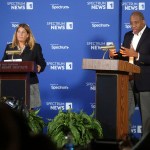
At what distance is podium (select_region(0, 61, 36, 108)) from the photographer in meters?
4.81

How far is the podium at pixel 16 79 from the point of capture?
15.8 feet

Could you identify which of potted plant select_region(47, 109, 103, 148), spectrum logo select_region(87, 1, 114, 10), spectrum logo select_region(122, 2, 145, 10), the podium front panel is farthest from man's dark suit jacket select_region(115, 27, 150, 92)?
spectrum logo select_region(87, 1, 114, 10)

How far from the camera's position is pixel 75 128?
4.34m

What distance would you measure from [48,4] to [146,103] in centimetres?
300

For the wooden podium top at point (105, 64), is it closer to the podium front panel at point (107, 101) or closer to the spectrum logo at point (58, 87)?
the podium front panel at point (107, 101)

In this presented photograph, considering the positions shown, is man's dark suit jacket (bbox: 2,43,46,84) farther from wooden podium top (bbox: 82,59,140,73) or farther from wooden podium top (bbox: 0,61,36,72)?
wooden podium top (bbox: 82,59,140,73)

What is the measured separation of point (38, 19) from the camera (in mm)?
7652

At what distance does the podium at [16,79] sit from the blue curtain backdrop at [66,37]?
8.56 feet

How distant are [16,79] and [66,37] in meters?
2.75

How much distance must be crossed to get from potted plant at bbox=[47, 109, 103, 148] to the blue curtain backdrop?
301cm

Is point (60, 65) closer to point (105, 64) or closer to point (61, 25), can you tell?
point (61, 25)

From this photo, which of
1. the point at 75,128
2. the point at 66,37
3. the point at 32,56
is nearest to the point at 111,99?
the point at 75,128

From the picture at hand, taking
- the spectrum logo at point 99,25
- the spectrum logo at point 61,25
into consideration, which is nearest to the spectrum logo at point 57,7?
the spectrum logo at point 61,25

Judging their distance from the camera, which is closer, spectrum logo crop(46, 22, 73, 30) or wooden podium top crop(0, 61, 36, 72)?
wooden podium top crop(0, 61, 36, 72)
